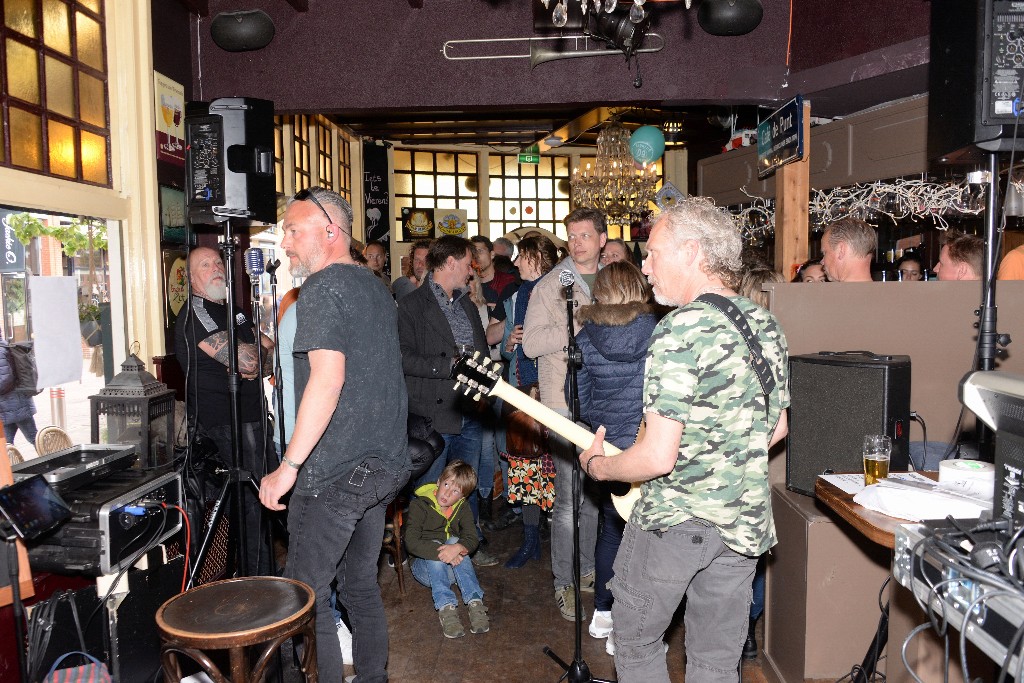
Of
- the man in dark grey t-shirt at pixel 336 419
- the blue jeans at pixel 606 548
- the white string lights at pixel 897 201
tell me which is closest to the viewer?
the man in dark grey t-shirt at pixel 336 419

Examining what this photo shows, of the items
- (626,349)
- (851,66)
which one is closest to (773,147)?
(851,66)

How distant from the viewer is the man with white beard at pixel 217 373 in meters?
3.36

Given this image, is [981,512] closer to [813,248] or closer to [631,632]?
[631,632]

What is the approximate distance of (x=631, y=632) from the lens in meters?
1.92

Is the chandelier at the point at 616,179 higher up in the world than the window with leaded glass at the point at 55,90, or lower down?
higher up

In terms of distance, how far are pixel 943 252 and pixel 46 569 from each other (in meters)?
4.08

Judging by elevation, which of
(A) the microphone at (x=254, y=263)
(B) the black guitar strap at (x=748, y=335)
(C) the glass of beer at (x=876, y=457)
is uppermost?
(A) the microphone at (x=254, y=263)

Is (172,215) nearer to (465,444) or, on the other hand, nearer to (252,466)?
(252,466)

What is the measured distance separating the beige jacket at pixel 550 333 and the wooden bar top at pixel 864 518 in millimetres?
1421

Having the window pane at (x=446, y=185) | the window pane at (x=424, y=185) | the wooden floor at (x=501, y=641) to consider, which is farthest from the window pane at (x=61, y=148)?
the window pane at (x=446, y=185)

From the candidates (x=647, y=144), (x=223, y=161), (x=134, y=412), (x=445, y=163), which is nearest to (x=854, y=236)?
(x=223, y=161)

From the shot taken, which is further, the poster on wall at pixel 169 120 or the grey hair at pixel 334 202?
the poster on wall at pixel 169 120

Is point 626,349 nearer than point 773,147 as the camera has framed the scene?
Yes

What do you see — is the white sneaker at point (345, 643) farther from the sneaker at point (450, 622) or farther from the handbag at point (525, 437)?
the handbag at point (525, 437)
